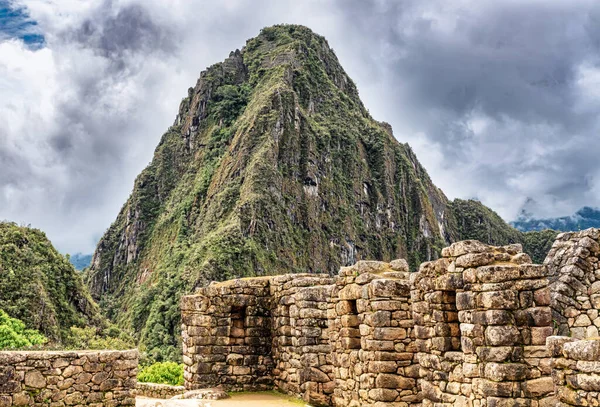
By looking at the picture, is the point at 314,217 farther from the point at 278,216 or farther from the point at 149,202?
the point at 149,202

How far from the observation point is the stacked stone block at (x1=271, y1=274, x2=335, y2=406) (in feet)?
35.5

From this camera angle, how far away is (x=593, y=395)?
15.1 ft

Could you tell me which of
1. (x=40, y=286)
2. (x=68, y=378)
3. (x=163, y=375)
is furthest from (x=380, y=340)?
(x=40, y=286)

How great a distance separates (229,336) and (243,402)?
1.50m

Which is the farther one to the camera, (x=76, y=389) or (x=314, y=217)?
(x=314, y=217)

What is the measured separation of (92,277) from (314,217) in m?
65.8

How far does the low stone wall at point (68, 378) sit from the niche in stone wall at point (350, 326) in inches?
121

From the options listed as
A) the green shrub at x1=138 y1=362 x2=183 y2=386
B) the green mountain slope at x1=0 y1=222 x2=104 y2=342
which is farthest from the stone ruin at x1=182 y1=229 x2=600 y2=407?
the green mountain slope at x1=0 y1=222 x2=104 y2=342

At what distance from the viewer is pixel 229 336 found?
1262 cm

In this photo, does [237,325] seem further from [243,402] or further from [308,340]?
[308,340]

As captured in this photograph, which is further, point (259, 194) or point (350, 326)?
point (259, 194)

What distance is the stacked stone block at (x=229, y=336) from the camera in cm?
1246

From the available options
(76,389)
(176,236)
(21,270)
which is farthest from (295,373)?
(176,236)

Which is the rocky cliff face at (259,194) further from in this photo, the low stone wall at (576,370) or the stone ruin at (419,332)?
the low stone wall at (576,370)
